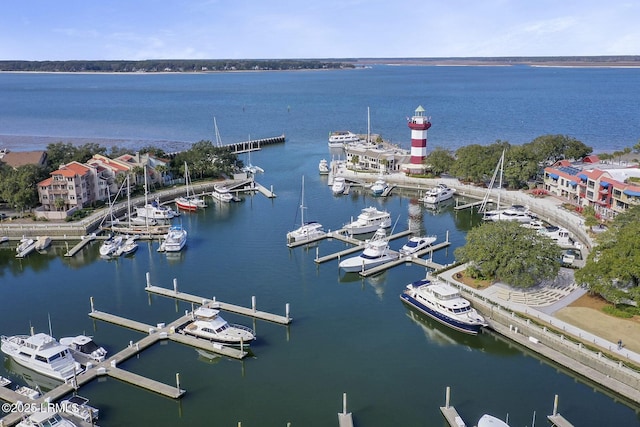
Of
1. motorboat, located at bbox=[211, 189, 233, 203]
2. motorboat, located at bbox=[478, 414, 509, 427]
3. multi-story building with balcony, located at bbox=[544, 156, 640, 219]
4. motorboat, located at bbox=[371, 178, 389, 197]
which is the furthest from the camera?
motorboat, located at bbox=[371, 178, 389, 197]

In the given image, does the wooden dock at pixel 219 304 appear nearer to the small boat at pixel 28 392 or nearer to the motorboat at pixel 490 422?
the small boat at pixel 28 392

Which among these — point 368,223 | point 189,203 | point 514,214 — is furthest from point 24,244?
point 514,214

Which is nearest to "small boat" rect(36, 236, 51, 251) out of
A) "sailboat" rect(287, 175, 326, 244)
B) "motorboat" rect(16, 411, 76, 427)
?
"sailboat" rect(287, 175, 326, 244)

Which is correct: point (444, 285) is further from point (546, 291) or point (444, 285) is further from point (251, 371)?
point (251, 371)

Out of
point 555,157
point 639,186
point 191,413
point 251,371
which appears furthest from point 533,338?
point 555,157

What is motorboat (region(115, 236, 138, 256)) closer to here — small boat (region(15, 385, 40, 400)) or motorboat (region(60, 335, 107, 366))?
motorboat (region(60, 335, 107, 366))
